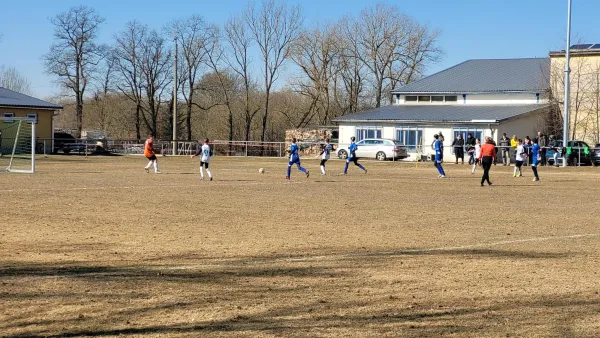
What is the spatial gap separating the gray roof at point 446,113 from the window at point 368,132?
0.76m

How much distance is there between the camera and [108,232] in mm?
14750

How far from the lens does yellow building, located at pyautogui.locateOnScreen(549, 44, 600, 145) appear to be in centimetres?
6075

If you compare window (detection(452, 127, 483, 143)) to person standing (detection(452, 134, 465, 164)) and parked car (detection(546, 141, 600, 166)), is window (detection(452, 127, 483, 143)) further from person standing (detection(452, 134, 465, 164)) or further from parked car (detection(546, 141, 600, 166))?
parked car (detection(546, 141, 600, 166))

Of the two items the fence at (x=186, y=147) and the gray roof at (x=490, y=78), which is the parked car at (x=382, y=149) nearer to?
the fence at (x=186, y=147)

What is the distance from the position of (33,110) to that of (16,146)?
2493cm

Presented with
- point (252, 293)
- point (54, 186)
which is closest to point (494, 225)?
point (252, 293)

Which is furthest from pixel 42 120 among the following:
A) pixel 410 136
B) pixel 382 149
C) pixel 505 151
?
pixel 505 151

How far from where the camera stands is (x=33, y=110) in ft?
204

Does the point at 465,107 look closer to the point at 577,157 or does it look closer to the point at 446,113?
the point at 446,113

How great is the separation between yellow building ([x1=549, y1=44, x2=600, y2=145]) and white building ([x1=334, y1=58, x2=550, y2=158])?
3.28 feet

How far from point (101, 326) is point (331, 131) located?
6264 centimetres

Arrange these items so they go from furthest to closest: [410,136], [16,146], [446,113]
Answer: [446,113]
[410,136]
[16,146]

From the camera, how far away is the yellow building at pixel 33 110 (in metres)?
60.0

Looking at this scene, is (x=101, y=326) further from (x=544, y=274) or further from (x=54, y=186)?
(x=54, y=186)
